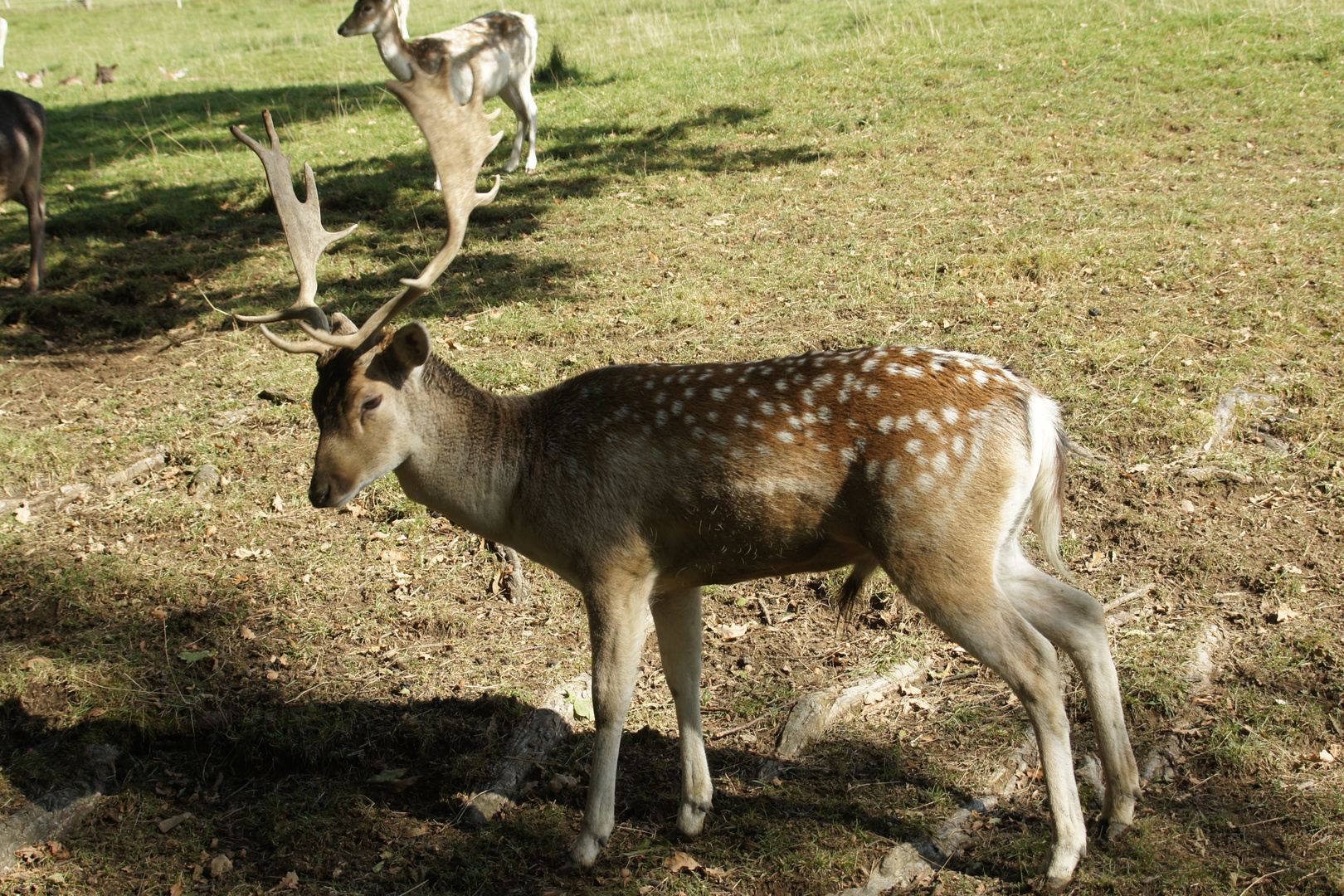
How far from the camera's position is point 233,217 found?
32.8 ft

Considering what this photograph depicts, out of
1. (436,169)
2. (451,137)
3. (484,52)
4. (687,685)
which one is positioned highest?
(484,52)

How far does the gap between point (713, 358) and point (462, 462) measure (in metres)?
3.29

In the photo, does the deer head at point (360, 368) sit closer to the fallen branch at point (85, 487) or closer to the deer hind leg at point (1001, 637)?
the deer hind leg at point (1001, 637)

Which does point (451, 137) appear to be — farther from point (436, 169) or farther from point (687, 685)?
point (687, 685)

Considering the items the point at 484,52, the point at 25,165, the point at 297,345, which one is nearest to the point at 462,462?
the point at 297,345

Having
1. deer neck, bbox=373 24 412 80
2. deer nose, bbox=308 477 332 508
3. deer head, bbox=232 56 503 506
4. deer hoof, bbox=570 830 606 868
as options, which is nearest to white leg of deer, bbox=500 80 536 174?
deer neck, bbox=373 24 412 80

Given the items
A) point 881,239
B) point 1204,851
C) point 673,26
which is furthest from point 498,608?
point 673,26

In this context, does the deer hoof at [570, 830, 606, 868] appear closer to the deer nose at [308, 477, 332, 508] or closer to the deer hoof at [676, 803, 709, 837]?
the deer hoof at [676, 803, 709, 837]

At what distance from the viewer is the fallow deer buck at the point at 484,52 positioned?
10820 millimetres

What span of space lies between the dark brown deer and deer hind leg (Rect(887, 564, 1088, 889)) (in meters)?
8.60

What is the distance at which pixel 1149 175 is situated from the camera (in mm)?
9375

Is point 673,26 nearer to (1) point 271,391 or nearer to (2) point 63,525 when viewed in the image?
(1) point 271,391

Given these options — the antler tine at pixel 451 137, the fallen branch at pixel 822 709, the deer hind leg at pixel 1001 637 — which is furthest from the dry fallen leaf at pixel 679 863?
the antler tine at pixel 451 137

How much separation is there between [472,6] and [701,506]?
2196 cm
